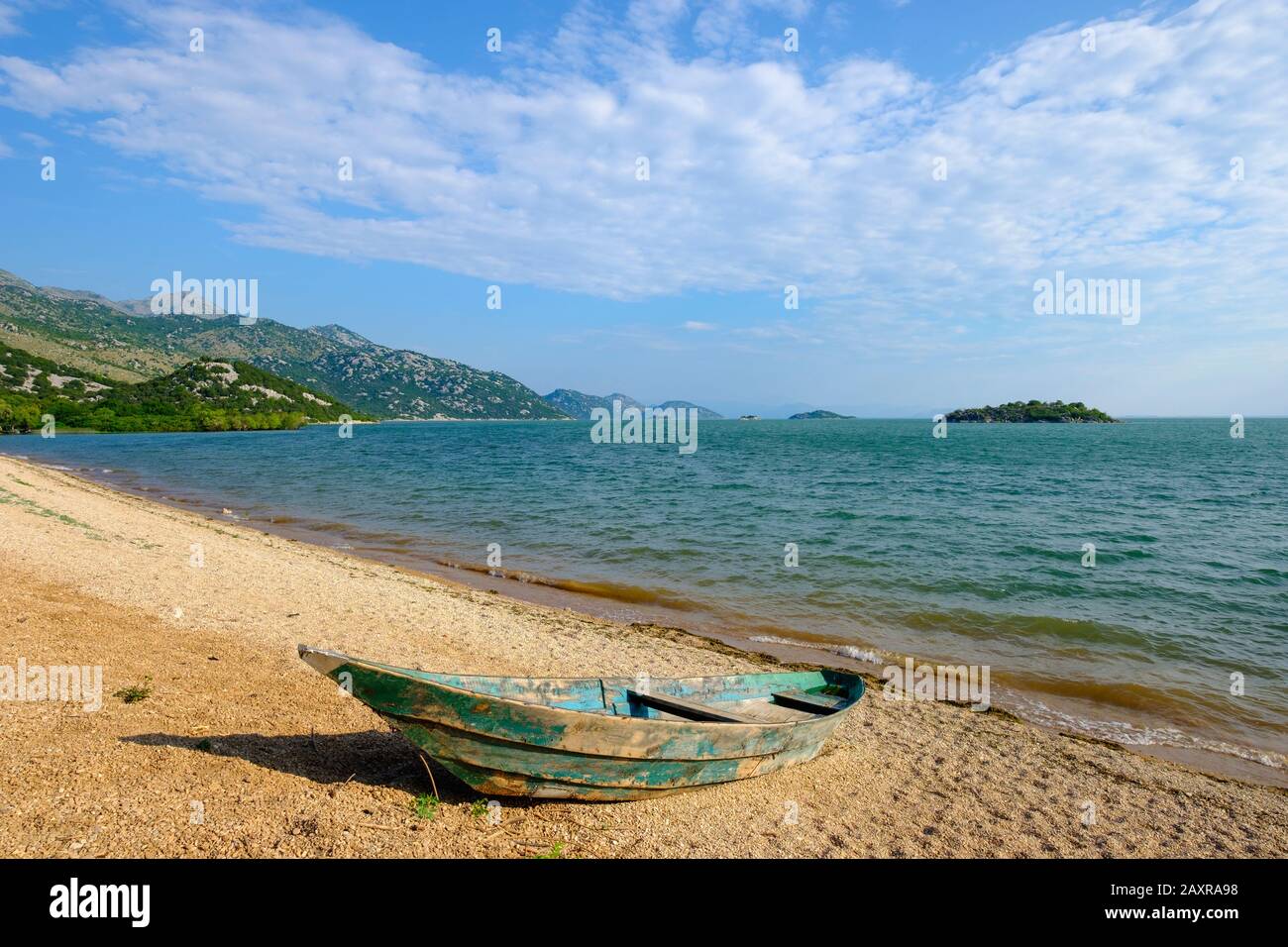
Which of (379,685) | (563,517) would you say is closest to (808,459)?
(563,517)

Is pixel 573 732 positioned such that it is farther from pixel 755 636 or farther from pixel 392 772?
pixel 755 636

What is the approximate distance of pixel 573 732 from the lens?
6270mm

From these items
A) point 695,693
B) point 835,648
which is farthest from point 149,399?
point 695,693

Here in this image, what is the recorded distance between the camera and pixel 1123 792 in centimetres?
843

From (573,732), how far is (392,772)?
2334 mm

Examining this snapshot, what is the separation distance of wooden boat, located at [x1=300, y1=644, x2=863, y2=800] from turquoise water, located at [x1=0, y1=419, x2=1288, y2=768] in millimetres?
6682

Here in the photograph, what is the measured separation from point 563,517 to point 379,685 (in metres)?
23.3

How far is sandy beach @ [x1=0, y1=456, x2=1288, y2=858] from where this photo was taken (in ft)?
19.0

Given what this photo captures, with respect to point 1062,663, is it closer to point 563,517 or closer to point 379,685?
point 379,685

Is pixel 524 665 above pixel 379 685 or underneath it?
underneath

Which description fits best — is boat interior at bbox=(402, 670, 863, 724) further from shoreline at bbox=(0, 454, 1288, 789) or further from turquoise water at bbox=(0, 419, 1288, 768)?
turquoise water at bbox=(0, 419, 1288, 768)

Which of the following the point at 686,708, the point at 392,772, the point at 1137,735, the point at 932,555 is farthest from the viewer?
the point at 932,555

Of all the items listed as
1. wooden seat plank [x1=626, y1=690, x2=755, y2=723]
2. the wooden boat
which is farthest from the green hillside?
wooden seat plank [x1=626, y1=690, x2=755, y2=723]
